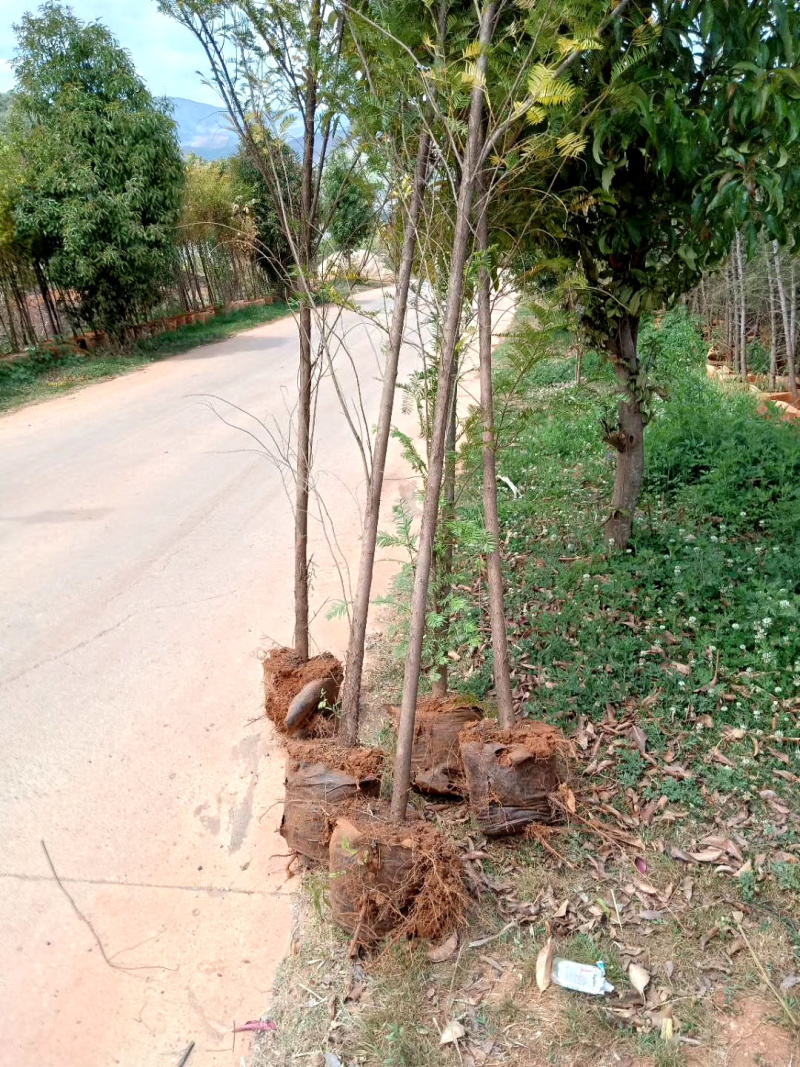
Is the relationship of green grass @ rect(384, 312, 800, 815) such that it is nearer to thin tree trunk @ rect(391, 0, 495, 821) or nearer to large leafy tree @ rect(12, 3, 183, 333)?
thin tree trunk @ rect(391, 0, 495, 821)

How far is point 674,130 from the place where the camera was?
2686mm

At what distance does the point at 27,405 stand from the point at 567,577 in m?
8.86

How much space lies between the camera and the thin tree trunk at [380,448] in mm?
2459

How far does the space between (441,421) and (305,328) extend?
3.34 feet

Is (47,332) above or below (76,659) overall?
above

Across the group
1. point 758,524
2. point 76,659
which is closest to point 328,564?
point 76,659

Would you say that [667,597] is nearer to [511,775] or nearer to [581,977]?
[511,775]

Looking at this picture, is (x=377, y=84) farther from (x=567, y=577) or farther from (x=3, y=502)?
(x=3, y=502)

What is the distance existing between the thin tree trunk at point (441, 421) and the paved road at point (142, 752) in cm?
78

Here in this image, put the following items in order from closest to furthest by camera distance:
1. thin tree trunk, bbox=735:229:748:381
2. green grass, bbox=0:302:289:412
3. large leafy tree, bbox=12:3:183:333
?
thin tree trunk, bbox=735:229:748:381
green grass, bbox=0:302:289:412
large leafy tree, bbox=12:3:183:333

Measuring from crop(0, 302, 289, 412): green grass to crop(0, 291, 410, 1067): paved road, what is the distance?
4.16 meters

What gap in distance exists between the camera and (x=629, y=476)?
4180 mm

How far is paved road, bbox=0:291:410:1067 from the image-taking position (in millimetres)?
2291

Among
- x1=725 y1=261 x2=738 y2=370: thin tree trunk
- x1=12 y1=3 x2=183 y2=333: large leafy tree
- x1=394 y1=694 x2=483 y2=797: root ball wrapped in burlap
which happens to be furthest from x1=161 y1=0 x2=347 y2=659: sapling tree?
x1=12 y1=3 x2=183 y2=333: large leafy tree
